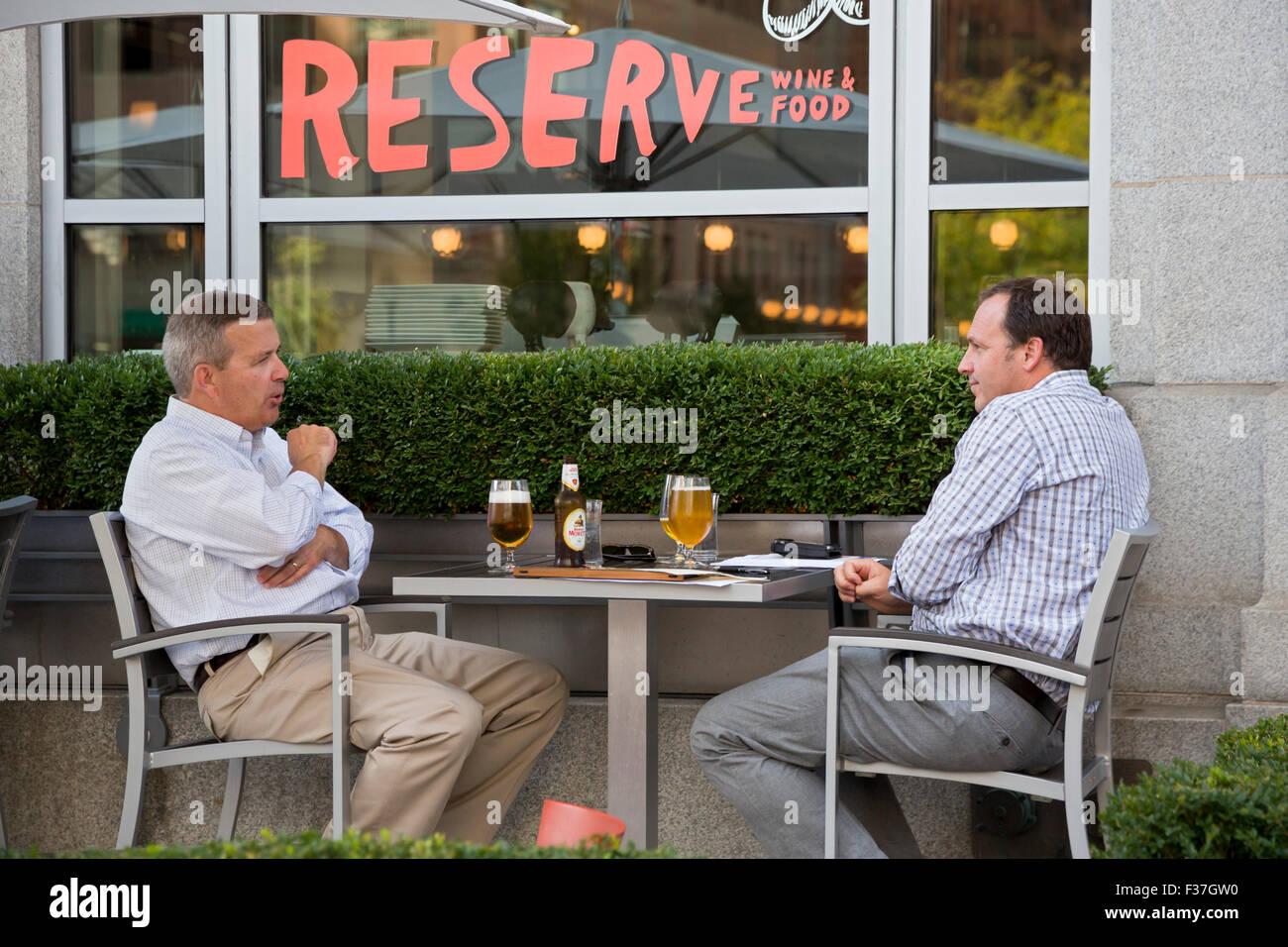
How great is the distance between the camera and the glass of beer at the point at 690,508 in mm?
3428

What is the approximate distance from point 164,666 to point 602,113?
2863 millimetres

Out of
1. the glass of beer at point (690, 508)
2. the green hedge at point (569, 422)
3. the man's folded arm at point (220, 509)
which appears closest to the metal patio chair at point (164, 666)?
the man's folded arm at point (220, 509)

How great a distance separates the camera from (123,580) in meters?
3.42

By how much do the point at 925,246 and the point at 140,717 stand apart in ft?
10.5

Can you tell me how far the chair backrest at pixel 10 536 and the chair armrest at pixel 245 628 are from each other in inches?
19.5

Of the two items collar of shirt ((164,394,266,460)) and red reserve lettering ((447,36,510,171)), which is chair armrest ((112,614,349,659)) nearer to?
collar of shirt ((164,394,266,460))

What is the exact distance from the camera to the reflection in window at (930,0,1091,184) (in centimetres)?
487

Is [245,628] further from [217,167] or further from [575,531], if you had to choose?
[217,167]

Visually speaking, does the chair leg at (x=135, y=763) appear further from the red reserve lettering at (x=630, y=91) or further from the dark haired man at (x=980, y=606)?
the red reserve lettering at (x=630, y=91)

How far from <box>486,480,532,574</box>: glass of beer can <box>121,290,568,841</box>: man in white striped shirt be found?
423 millimetres

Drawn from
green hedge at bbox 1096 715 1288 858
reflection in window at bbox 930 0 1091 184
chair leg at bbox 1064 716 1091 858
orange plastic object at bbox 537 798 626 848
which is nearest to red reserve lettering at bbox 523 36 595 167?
reflection in window at bbox 930 0 1091 184

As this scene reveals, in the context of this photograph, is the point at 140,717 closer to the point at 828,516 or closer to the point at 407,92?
the point at 828,516

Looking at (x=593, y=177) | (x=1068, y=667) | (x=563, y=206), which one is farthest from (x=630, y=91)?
(x=1068, y=667)
